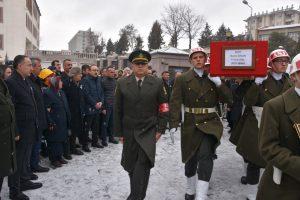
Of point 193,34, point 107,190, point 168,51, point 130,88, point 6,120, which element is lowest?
point 107,190

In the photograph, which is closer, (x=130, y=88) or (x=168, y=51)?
(x=130, y=88)

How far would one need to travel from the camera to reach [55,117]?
6.67 meters

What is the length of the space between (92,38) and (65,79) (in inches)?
2663

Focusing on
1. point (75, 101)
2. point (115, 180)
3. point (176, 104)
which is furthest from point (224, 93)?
point (75, 101)

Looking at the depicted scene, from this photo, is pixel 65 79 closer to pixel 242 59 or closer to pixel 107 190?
pixel 107 190

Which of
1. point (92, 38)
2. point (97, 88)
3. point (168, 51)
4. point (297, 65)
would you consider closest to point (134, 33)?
point (92, 38)

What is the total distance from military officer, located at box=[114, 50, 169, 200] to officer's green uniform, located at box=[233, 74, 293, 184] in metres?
1.20

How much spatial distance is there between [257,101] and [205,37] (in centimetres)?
6267

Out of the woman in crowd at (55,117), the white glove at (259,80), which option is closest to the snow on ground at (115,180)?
the woman in crowd at (55,117)

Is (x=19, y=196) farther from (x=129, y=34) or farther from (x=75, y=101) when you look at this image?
(x=129, y=34)

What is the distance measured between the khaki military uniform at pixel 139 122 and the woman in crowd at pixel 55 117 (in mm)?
2314

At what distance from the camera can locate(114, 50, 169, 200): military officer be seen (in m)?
4.44

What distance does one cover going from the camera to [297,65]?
2484 mm

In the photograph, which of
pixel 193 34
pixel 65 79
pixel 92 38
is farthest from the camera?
pixel 92 38
